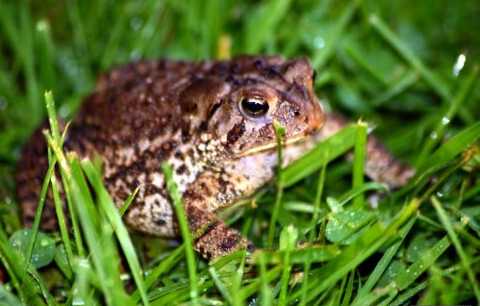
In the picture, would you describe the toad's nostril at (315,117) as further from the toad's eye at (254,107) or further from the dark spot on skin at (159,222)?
the dark spot on skin at (159,222)

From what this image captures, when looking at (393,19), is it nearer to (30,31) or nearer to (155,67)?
Result: (155,67)

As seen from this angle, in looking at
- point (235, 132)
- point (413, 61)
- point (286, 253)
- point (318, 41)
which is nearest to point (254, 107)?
point (235, 132)

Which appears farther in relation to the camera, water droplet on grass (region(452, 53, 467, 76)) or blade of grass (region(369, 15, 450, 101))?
blade of grass (region(369, 15, 450, 101))

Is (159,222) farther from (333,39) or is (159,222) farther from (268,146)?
(333,39)

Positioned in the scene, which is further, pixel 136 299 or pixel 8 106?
pixel 8 106

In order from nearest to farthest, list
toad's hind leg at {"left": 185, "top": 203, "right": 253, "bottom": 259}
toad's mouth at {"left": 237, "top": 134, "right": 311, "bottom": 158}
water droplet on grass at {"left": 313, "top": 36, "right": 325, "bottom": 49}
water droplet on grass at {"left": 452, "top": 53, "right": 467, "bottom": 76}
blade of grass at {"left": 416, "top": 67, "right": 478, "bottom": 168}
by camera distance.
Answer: toad's hind leg at {"left": 185, "top": 203, "right": 253, "bottom": 259} < toad's mouth at {"left": 237, "top": 134, "right": 311, "bottom": 158} < blade of grass at {"left": 416, "top": 67, "right": 478, "bottom": 168} < water droplet on grass at {"left": 452, "top": 53, "right": 467, "bottom": 76} < water droplet on grass at {"left": 313, "top": 36, "right": 325, "bottom": 49}

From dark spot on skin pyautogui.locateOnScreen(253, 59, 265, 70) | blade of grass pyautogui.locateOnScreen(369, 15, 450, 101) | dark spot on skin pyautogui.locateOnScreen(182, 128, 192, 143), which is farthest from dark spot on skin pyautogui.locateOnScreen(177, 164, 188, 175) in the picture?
blade of grass pyautogui.locateOnScreen(369, 15, 450, 101)

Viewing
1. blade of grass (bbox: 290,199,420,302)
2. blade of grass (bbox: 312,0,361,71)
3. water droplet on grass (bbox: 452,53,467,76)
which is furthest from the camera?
blade of grass (bbox: 312,0,361,71)

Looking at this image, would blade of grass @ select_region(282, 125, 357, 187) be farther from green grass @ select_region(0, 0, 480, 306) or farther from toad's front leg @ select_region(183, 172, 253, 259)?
toad's front leg @ select_region(183, 172, 253, 259)

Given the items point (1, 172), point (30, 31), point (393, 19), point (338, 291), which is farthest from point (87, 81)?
point (338, 291)
